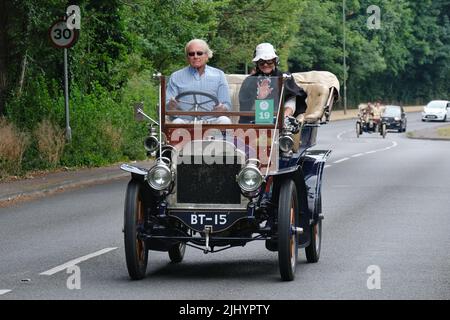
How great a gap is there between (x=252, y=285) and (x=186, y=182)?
1.03m

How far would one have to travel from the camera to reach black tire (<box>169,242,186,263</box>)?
1149 centimetres

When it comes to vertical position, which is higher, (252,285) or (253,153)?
(253,153)

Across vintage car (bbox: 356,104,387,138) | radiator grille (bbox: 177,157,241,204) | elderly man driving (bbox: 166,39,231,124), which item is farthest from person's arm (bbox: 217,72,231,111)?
vintage car (bbox: 356,104,387,138)

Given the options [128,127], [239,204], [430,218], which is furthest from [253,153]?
[128,127]

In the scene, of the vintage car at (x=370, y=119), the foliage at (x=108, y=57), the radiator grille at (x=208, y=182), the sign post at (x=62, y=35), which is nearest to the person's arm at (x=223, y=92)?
the radiator grille at (x=208, y=182)

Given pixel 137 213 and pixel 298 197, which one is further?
pixel 298 197

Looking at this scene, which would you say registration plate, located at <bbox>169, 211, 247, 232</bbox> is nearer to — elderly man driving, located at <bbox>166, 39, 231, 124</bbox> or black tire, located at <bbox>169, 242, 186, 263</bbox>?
elderly man driving, located at <bbox>166, 39, 231, 124</bbox>

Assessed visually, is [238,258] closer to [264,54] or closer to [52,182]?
[264,54]

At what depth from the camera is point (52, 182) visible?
21922 millimetres

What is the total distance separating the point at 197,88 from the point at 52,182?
37.1ft

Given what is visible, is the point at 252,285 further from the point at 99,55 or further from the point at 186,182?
the point at 99,55

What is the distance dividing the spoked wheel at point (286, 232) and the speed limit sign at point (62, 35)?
14.9 m

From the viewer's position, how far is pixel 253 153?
34.4 feet
